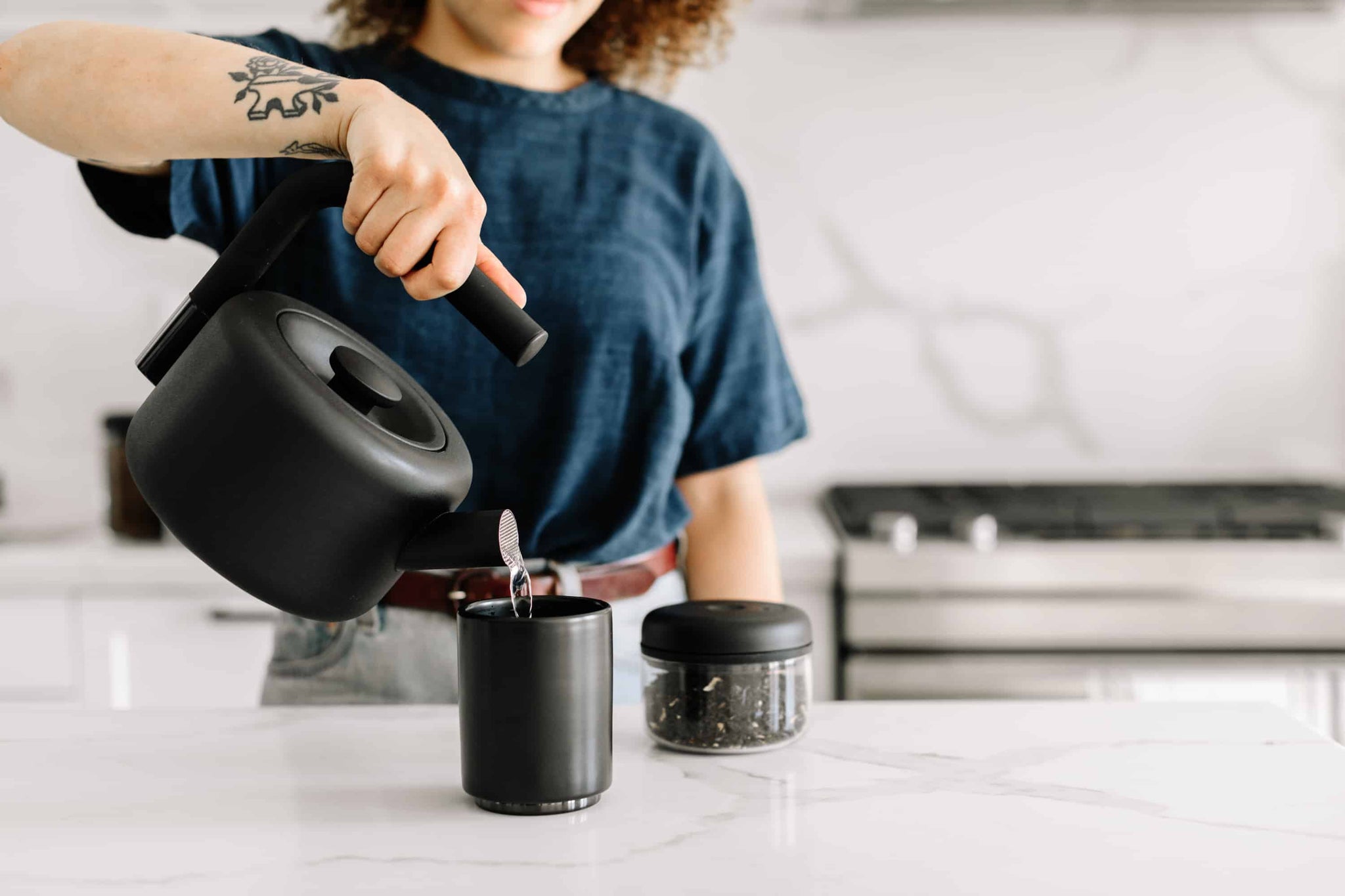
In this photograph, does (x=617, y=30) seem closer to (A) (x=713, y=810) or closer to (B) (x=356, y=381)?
(B) (x=356, y=381)

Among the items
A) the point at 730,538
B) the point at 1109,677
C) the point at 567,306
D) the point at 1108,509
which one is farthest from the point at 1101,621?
the point at 567,306

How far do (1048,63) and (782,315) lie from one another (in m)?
0.69

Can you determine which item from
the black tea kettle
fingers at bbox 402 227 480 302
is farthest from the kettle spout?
fingers at bbox 402 227 480 302

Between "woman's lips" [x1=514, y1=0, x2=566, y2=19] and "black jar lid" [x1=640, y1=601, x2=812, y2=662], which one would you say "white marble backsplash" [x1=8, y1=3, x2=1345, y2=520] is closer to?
"woman's lips" [x1=514, y1=0, x2=566, y2=19]

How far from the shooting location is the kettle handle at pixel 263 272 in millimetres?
592

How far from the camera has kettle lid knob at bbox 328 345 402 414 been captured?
1.84ft

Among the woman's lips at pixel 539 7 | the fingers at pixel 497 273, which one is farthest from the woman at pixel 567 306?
the fingers at pixel 497 273

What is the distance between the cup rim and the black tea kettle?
4 cm

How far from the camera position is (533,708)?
591 mm

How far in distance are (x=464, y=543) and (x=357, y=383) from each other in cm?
10

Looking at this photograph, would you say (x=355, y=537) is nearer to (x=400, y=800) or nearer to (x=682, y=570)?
(x=400, y=800)

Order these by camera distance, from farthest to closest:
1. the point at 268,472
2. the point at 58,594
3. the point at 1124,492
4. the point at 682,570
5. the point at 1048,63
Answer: the point at 1048,63 → the point at 1124,492 → the point at 58,594 → the point at 682,570 → the point at 268,472

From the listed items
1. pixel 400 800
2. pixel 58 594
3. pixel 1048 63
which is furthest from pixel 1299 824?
pixel 1048 63

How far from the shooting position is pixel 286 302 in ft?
1.92
